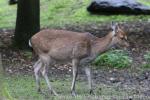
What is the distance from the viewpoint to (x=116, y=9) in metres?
24.8

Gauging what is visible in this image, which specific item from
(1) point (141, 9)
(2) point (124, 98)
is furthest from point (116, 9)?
(2) point (124, 98)

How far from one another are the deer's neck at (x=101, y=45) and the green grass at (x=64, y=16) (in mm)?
11242

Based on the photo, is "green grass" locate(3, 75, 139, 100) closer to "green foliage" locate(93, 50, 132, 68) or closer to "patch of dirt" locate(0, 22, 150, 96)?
"patch of dirt" locate(0, 22, 150, 96)

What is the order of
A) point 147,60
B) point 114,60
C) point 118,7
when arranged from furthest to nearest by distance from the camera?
point 118,7, point 147,60, point 114,60

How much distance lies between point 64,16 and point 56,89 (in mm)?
14507

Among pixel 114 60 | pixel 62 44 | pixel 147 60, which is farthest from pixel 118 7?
pixel 62 44

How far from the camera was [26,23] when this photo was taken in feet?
57.3

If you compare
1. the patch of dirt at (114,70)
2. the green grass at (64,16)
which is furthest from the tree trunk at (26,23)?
the green grass at (64,16)

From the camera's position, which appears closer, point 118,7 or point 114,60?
point 114,60

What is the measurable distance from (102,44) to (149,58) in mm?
4314

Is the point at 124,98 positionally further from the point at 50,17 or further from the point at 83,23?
the point at 50,17

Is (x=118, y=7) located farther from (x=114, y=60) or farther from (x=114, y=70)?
(x=114, y=70)

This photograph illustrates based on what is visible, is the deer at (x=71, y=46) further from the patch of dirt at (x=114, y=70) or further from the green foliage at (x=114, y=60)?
the green foliage at (x=114, y=60)

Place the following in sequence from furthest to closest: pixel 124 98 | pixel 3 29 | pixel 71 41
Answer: pixel 3 29 → pixel 71 41 → pixel 124 98
